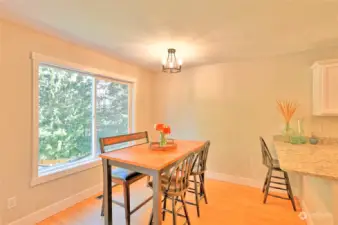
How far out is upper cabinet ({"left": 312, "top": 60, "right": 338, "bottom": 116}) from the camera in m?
2.63

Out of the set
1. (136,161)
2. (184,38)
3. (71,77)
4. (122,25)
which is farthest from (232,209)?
(71,77)

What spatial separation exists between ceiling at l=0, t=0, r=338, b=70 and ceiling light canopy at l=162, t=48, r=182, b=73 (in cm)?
11

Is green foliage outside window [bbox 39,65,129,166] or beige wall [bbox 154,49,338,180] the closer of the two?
green foliage outside window [bbox 39,65,129,166]

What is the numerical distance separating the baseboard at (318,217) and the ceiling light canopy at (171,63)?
2.18 metres

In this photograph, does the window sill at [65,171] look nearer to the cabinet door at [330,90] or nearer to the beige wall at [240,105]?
the beige wall at [240,105]

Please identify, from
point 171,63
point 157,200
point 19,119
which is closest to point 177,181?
point 157,200

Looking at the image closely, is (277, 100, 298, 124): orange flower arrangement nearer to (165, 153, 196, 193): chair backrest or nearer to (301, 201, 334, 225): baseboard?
(301, 201, 334, 225): baseboard

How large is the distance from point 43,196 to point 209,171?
274 centimetres

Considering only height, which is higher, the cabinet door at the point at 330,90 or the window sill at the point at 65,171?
the cabinet door at the point at 330,90

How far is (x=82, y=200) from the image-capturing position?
2.91m

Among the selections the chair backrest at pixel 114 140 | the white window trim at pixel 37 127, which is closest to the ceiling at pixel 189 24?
the white window trim at pixel 37 127

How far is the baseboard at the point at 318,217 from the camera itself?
1.65 metres

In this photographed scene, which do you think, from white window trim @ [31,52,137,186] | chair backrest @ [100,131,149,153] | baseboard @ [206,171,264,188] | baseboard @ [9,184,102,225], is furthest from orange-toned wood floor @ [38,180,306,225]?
chair backrest @ [100,131,149,153]

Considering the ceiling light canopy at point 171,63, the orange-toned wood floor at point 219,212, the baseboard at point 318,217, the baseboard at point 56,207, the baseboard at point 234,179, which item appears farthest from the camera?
the baseboard at point 234,179
